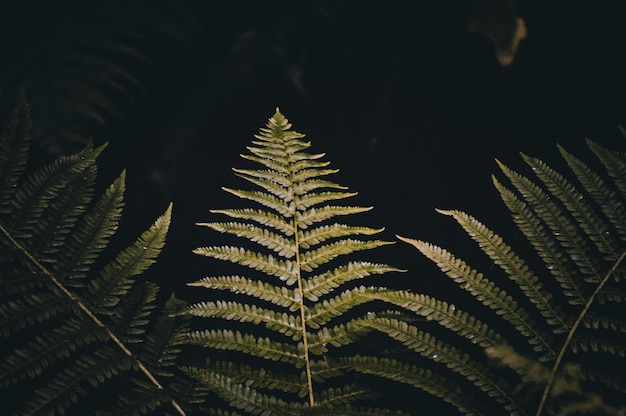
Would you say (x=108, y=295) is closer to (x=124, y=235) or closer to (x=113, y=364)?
(x=113, y=364)

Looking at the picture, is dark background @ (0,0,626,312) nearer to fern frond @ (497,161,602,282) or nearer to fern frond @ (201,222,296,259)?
fern frond @ (497,161,602,282)

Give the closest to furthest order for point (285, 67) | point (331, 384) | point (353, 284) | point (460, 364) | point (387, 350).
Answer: point (460, 364)
point (387, 350)
point (331, 384)
point (353, 284)
point (285, 67)

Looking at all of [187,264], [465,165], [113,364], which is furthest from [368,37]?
[113,364]

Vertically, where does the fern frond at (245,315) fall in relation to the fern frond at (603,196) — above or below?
below

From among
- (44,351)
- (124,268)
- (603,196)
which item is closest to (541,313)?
(603,196)

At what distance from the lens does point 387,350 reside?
1048 mm

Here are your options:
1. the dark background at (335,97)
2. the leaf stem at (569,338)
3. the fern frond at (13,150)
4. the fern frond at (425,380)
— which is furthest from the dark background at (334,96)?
the fern frond at (425,380)

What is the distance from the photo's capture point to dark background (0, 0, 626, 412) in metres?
1.65

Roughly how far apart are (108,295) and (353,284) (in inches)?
34.0

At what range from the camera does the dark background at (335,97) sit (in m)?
1.65

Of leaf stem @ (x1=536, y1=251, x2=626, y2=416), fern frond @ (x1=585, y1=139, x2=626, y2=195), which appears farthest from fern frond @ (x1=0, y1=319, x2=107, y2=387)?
fern frond @ (x1=585, y1=139, x2=626, y2=195)

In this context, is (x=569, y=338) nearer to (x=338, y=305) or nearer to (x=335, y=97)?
(x=338, y=305)

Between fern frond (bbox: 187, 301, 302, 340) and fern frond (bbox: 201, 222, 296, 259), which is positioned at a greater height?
fern frond (bbox: 201, 222, 296, 259)

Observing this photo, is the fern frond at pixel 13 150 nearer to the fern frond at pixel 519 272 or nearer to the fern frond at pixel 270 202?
the fern frond at pixel 270 202
